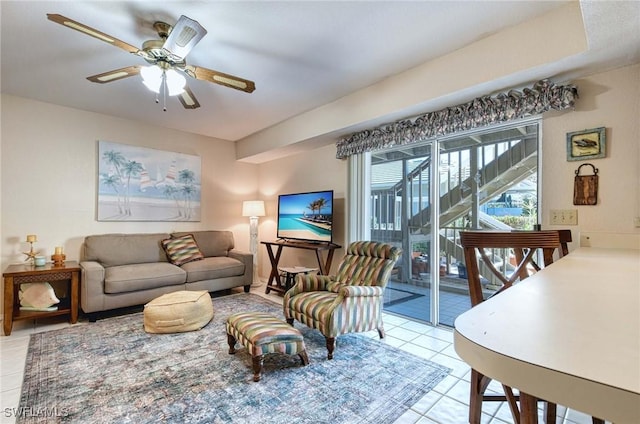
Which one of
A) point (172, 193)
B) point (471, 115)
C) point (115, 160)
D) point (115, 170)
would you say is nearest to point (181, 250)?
point (172, 193)

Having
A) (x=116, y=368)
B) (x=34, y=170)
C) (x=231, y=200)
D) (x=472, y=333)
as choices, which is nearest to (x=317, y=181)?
(x=231, y=200)

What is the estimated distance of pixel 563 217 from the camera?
7.57ft

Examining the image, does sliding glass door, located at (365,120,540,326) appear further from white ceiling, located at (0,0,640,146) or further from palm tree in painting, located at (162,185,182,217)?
palm tree in painting, located at (162,185,182,217)

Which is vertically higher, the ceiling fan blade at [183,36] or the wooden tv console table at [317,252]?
the ceiling fan blade at [183,36]

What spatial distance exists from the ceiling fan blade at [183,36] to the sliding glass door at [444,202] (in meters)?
2.41

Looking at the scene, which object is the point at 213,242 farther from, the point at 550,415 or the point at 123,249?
the point at 550,415

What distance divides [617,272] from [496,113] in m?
1.86

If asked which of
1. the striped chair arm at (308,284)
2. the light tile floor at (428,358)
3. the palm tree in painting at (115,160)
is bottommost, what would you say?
the light tile floor at (428,358)

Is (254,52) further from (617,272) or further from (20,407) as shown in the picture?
(20,407)

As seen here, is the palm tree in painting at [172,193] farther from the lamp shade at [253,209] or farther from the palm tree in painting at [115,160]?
the lamp shade at [253,209]

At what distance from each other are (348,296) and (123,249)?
3.12 meters

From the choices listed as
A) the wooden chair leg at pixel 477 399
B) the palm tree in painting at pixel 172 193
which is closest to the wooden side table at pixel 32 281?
the palm tree in painting at pixel 172 193

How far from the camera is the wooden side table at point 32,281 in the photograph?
2.88m

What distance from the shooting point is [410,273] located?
11.6 feet
